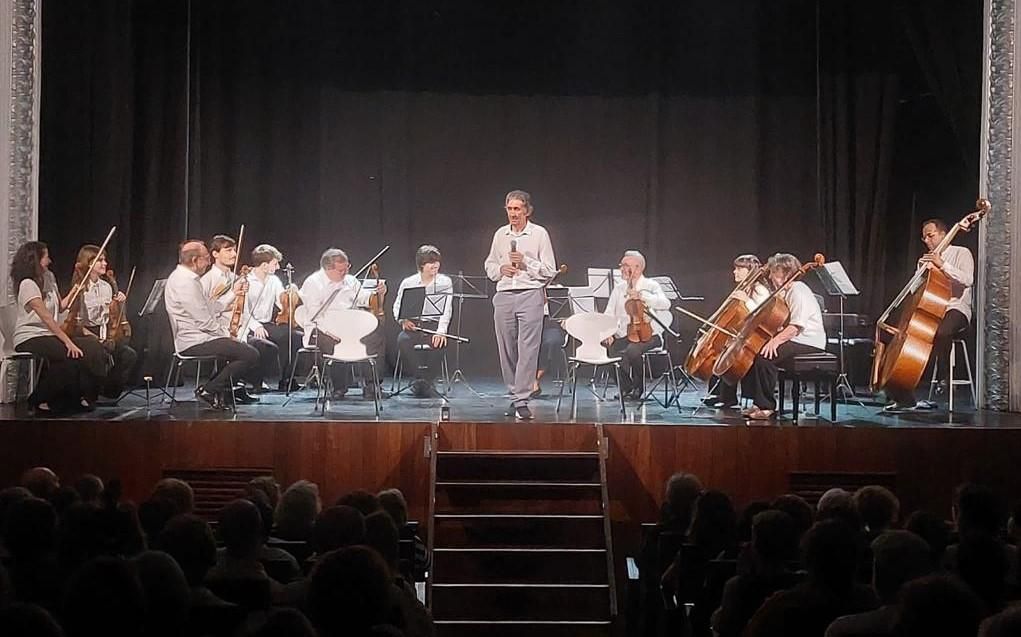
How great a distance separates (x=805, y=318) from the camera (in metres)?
7.91

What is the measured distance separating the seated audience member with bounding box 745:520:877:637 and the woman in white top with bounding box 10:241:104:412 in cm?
613

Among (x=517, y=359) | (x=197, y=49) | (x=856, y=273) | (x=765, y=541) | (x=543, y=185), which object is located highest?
(x=197, y=49)

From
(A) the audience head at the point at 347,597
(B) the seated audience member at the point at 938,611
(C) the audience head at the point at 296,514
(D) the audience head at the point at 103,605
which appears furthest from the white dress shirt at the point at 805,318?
(D) the audience head at the point at 103,605

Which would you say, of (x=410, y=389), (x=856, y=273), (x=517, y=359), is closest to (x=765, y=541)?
(x=517, y=359)

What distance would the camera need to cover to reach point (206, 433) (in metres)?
7.32

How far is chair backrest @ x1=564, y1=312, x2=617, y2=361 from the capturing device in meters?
8.18

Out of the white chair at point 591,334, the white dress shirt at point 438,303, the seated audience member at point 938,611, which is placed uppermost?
the white dress shirt at point 438,303

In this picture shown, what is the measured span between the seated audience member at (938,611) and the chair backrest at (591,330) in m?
5.51

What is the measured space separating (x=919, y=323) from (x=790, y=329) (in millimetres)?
894

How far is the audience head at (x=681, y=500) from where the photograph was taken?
5.19m

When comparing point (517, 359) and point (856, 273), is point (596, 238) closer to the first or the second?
point (856, 273)

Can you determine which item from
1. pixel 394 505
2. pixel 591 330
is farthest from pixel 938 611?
pixel 591 330

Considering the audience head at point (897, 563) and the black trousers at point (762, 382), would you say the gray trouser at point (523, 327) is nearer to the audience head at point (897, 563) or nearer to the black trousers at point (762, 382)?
the black trousers at point (762, 382)

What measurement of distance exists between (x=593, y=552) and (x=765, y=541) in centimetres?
274
